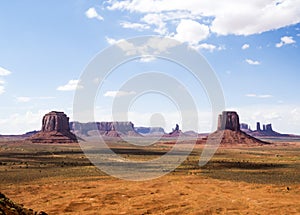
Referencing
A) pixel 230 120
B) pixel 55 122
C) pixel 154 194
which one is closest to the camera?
pixel 154 194

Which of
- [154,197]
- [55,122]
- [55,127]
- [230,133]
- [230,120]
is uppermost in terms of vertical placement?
[55,122]

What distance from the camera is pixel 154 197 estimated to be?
103ft

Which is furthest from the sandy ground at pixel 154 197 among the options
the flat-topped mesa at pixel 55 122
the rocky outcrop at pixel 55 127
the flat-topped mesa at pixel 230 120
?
the flat-topped mesa at pixel 55 122

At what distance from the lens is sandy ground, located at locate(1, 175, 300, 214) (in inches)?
1046

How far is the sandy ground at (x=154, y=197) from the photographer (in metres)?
26.6

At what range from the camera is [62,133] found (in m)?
180

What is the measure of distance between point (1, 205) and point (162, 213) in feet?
40.0

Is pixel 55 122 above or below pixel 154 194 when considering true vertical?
above

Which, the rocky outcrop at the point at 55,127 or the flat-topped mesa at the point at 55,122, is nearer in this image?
the rocky outcrop at the point at 55,127

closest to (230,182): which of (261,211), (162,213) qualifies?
(261,211)

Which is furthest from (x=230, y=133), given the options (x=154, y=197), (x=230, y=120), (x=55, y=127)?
(x=154, y=197)

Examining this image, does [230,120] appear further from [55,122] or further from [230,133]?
[55,122]

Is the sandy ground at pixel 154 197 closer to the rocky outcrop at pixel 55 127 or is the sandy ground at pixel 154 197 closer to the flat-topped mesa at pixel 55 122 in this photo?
the rocky outcrop at pixel 55 127

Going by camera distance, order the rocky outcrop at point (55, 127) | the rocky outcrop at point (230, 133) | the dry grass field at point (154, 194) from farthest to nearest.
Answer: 1. the rocky outcrop at point (55, 127)
2. the rocky outcrop at point (230, 133)
3. the dry grass field at point (154, 194)
